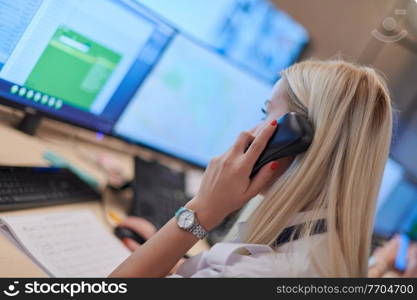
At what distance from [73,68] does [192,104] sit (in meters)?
0.46

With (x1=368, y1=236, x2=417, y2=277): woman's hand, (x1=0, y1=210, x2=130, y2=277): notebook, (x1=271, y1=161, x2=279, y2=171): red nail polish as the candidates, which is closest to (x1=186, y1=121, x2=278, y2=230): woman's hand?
(x1=271, y1=161, x2=279, y2=171): red nail polish

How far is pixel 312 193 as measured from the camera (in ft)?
2.35

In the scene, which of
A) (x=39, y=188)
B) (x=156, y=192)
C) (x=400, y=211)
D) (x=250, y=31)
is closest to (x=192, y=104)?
(x=156, y=192)

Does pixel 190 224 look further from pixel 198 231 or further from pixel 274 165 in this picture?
pixel 274 165

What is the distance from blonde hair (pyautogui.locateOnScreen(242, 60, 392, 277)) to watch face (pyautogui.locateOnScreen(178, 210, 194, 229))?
0.11 meters

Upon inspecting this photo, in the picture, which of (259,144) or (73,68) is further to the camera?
(73,68)

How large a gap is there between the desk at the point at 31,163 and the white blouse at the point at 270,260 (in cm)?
27

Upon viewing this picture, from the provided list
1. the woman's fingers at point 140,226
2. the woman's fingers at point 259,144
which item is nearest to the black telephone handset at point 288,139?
the woman's fingers at point 259,144

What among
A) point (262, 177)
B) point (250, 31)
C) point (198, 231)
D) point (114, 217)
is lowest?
point (114, 217)

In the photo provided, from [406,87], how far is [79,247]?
44.5 inches

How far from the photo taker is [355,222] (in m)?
0.69

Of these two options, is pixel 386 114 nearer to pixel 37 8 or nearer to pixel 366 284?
pixel 366 284

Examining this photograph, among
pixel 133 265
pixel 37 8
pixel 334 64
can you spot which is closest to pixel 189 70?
pixel 37 8

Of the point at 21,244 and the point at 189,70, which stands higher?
the point at 189,70
